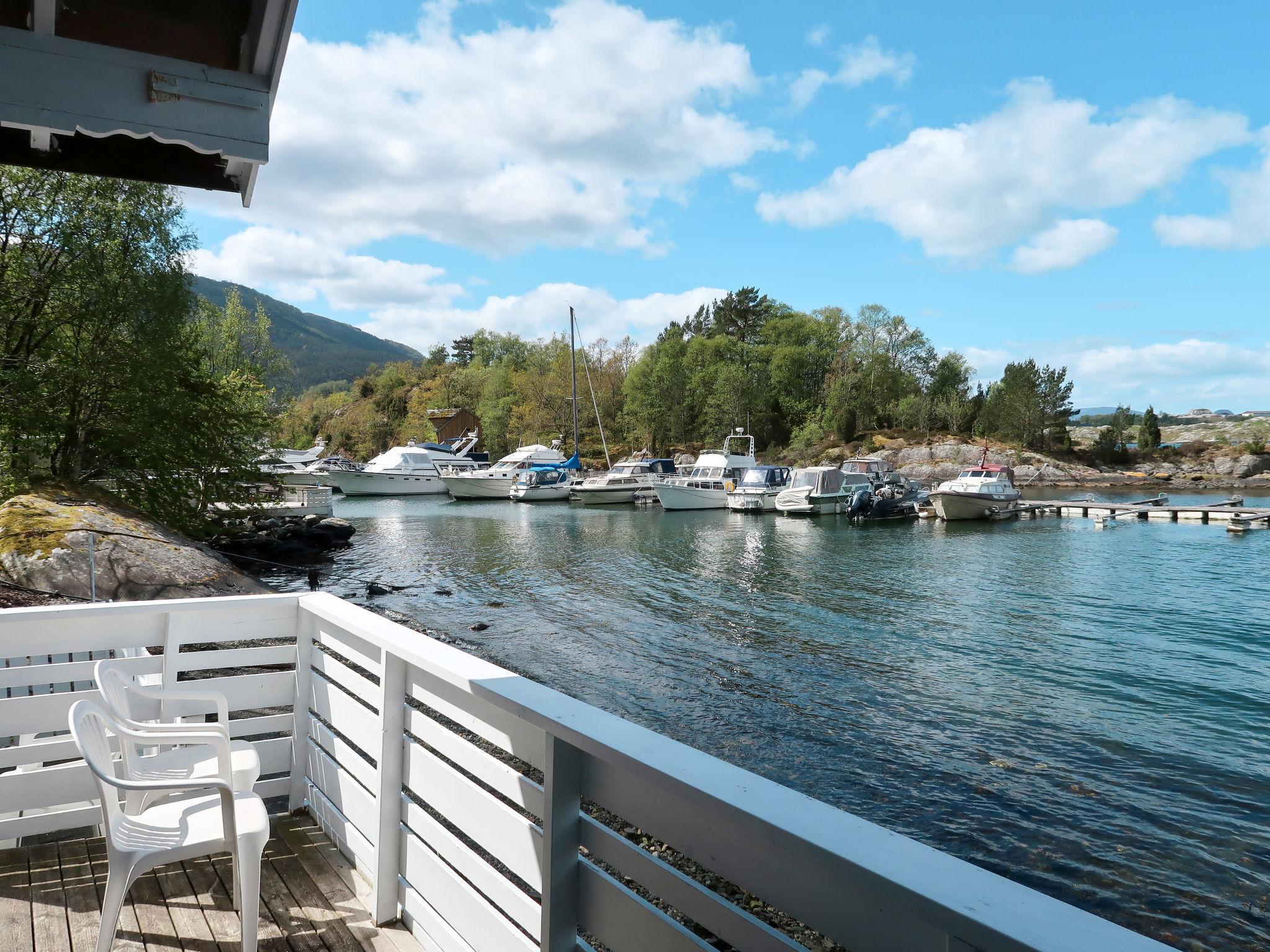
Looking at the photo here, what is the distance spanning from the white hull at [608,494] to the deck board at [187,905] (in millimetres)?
32629

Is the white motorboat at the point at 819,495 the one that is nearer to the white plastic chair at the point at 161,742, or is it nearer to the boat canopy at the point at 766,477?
the boat canopy at the point at 766,477

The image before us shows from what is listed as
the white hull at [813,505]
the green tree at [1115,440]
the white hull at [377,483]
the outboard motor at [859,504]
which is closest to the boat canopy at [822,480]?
the white hull at [813,505]

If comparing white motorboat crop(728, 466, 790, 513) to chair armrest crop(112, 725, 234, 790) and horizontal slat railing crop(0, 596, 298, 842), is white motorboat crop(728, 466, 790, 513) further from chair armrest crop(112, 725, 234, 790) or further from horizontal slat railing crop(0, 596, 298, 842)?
chair armrest crop(112, 725, 234, 790)

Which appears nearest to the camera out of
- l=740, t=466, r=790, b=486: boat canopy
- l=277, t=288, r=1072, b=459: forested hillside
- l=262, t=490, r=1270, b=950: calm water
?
l=262, t=490, r=1270, b=950: calm water

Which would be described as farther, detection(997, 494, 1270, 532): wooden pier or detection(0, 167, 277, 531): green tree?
detection(997, 494, 1270, 532): wooden pier

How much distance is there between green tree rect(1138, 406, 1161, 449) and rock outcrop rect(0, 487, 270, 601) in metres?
57.6

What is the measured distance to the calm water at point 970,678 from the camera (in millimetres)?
5816

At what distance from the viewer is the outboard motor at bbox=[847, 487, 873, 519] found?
93.7ft

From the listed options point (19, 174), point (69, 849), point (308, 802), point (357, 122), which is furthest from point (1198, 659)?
point (19, 174)

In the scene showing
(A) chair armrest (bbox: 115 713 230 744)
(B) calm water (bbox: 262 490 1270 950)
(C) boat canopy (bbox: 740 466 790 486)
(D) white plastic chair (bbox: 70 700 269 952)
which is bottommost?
(B) calm water (bbox: 262 490 1270 950)

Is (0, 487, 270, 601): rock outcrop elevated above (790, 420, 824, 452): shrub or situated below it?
below

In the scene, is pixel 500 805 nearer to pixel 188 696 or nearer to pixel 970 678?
pixel 188 696

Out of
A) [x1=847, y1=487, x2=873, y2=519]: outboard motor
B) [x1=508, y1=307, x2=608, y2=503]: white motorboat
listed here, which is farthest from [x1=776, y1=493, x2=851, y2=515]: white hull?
[x1=508, y1=307, x2=608, y2=503]: white motorboat

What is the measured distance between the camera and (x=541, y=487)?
123 ft
